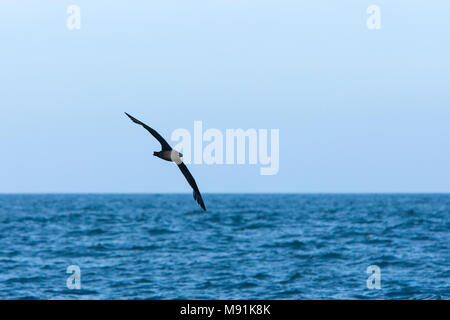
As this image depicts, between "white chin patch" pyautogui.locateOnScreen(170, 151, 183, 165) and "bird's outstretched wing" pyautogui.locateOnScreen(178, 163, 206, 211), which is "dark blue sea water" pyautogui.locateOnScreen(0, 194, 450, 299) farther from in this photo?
"white chin patch" pyautogui.locateOnScreen(170, 151, 183, 165)

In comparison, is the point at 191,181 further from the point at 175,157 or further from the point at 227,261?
the point at 227,261

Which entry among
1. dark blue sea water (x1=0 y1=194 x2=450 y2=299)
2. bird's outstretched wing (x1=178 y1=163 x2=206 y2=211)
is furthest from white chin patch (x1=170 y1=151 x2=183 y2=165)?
dark blue sea water (x1=0 y1=194 x2=450 y2=299)

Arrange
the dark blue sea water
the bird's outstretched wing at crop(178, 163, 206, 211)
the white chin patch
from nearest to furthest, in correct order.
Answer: the white chin patch
the bird's outstretched wing at crop(178, 163, 206, 211)
the dark blue sea water

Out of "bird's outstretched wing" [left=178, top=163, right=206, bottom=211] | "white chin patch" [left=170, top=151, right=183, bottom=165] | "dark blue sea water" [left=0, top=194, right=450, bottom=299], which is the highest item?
"white chin patch" [left=170, top=151, right=183, bottom=165]

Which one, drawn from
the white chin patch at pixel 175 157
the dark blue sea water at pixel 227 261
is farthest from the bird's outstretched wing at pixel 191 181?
the dark blue sea water at pixel 227 261

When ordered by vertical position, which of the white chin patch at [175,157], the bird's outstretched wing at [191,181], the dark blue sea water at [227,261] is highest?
the white chin patch at [175,157]

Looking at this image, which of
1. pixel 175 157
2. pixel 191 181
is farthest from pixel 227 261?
pixel 175 157

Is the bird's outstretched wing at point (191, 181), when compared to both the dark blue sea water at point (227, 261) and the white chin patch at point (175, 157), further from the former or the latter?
the dark blue sea water at point (227, 261)

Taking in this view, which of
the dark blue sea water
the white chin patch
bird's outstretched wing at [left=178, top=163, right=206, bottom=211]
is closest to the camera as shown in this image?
the white chin patch

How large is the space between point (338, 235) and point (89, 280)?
1994 centimetres
